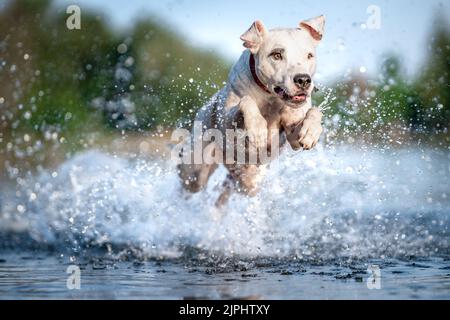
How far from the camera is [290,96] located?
645 cm

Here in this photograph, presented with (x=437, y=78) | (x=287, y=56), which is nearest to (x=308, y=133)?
(x=287, y=56)

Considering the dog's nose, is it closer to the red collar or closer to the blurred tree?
the red collar

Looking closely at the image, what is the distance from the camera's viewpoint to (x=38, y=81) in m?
25.8

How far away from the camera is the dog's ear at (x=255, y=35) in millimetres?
6672

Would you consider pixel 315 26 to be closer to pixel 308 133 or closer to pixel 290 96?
pixel 290 96

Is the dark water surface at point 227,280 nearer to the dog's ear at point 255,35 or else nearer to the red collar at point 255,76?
the red collar at point 255,76

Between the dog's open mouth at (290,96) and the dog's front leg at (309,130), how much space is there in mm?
157

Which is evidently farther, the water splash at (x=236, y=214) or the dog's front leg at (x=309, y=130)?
the water splash at (x=236, y=214)

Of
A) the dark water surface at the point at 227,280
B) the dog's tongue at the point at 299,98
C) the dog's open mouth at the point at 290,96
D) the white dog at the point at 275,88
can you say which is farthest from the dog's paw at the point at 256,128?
the dark water surface at the point at 227,280

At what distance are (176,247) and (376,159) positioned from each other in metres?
4.50

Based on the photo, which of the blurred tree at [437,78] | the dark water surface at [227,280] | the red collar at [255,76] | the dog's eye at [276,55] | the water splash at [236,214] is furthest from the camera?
the blurred tree at [437,78]

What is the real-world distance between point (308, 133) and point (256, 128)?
1.46ft

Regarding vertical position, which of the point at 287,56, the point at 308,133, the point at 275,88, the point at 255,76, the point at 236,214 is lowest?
the point at 236,214
